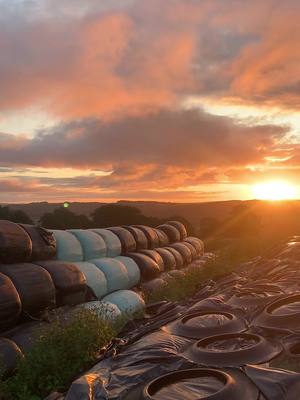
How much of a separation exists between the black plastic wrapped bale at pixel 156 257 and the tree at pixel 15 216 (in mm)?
13126

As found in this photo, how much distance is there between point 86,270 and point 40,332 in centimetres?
395

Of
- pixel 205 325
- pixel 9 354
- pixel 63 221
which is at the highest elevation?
pixel 63 221

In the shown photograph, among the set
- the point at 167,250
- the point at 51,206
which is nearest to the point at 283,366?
the point at 167,250

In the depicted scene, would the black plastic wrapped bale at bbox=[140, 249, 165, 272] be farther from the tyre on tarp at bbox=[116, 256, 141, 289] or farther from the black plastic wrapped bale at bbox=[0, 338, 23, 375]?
the black plastic wrapped bale at bbox=[0, 338, 23, 375]

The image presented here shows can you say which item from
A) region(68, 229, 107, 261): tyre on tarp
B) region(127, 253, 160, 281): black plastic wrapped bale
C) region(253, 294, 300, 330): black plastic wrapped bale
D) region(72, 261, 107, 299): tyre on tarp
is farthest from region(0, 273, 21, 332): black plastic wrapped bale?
region(127, 253, 160, 281): black plastic wrapped bale

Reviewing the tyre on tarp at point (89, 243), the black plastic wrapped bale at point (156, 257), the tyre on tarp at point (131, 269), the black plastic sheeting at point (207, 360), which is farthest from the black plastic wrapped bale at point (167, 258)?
the black plastic sheeting at point (207, 360)

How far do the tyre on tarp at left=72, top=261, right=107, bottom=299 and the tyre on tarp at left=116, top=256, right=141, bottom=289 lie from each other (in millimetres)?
1963

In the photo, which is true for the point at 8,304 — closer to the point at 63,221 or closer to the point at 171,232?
the point at 171,232

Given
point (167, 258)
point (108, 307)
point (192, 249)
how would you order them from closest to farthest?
point (108, 307), point (167, 258), point (192, 249)

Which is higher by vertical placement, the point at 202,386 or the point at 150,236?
the point at 150,236

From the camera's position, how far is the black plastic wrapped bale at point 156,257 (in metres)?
17.6

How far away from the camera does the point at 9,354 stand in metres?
8.14

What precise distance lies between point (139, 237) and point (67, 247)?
5714 mm

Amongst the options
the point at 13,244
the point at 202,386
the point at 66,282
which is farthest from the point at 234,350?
the point at 66,282
